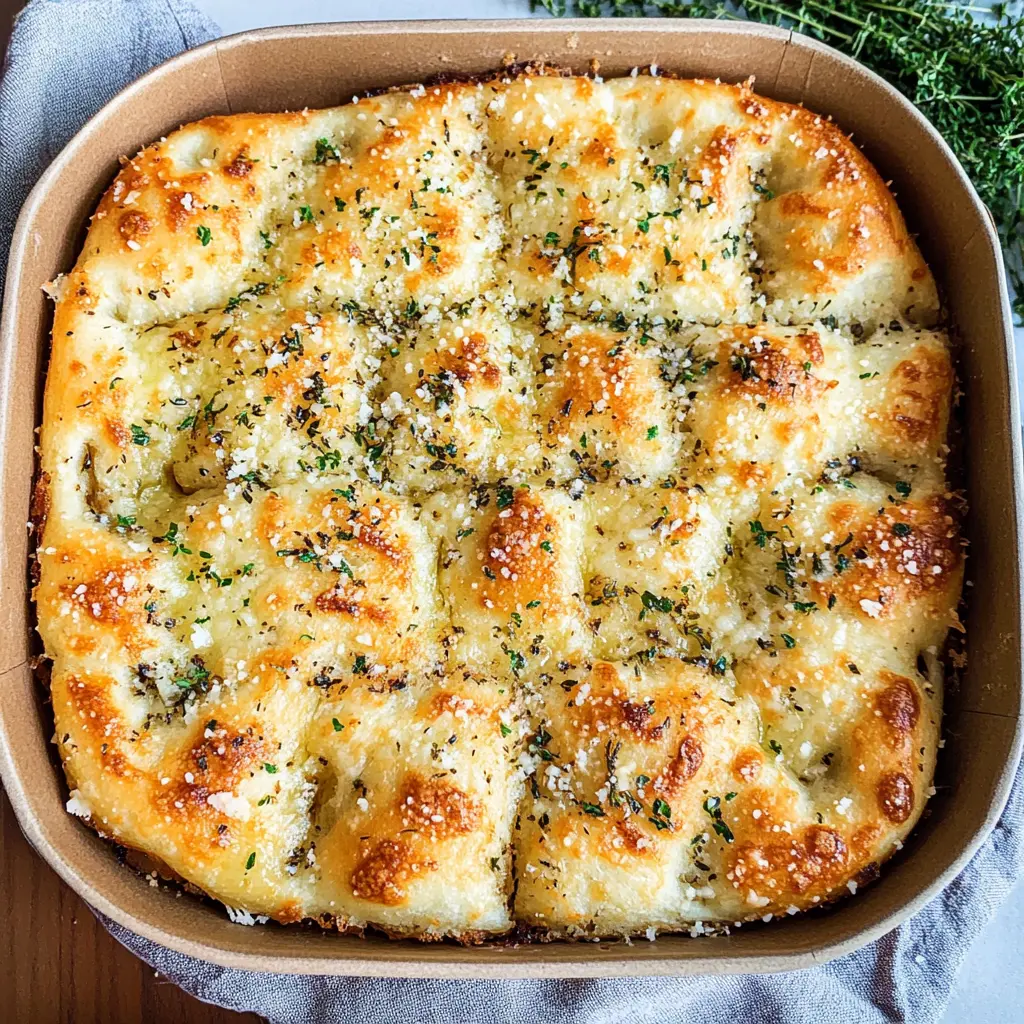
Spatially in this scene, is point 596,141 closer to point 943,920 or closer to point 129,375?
point 129,375

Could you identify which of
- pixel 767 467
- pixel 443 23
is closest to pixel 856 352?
pixel 767 467

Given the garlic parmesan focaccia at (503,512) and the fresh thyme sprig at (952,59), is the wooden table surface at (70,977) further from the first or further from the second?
the fresh thyme sprig at (952,59)

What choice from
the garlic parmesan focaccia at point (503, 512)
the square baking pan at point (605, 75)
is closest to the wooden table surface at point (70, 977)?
the square baking pan at point (605, 75)

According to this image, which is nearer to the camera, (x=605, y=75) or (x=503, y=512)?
(x=503, y=512)

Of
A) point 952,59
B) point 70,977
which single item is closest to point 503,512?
point 70,977

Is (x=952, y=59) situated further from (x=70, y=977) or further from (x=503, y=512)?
(x=70, y=977)

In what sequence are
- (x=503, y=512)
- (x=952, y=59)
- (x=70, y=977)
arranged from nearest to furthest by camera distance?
1. (x=503, y=512)
2. (x=70, y=977)
3. (x=952, y=59)
